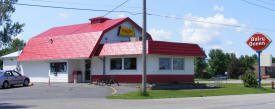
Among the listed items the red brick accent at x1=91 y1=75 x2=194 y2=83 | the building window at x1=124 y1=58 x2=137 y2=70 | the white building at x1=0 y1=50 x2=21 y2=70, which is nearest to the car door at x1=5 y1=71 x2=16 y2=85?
the red brick accent at x1=91 y1=75 x2=194 y2=83

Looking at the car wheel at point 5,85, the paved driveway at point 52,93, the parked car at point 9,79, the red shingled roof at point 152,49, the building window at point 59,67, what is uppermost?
the red shingled roof at point 152,49

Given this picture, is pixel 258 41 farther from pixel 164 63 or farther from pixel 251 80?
pixel 164 63

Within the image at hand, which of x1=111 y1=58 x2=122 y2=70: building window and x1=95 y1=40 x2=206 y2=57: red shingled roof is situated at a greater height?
x1=95 y1=40 x2=206 y2=57: red shingled roof

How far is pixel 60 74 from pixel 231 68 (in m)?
51.9

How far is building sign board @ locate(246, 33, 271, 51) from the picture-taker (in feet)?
107

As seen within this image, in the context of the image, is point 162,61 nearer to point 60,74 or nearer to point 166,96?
point 166,96

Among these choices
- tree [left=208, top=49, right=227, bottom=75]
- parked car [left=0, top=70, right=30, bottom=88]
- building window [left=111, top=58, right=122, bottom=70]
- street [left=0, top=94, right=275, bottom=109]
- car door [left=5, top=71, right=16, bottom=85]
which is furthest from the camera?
tree [left=208, top=49, right=227, bottom=75]

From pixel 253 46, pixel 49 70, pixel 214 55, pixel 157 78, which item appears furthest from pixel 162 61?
pixel 214 55

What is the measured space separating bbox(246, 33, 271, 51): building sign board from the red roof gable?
10852 millimetres

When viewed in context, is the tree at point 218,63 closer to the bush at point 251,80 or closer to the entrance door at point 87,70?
the bush at point 251,80

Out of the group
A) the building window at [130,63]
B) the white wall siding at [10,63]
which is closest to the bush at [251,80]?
the building window at [130,63]

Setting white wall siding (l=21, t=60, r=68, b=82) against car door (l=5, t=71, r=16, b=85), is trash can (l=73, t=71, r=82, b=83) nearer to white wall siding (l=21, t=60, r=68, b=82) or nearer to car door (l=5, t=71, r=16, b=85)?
white wall siding (l=21, t=60, r=68, b=82)

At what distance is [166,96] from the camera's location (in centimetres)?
2150

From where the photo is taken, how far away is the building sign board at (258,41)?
32.8 metres
